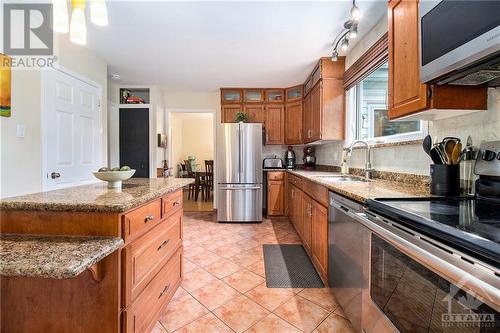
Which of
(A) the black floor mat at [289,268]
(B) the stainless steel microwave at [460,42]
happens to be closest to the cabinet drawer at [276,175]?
(A) the black floor mat at [289,268]

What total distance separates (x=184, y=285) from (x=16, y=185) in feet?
6.08

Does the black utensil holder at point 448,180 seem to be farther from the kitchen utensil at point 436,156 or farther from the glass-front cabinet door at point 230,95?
the glass-front cabinet door at point 230,95

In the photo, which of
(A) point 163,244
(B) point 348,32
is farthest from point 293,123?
(A) point 163,244

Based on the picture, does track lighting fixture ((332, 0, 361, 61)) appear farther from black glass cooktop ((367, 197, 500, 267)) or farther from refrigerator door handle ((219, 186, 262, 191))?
refrigerator door handle ((219, 186, 262, 191))

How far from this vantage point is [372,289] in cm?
124

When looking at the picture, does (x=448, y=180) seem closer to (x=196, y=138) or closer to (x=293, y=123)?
(x=293, y=123)

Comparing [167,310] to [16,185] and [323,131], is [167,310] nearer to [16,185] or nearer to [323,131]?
[16,185]

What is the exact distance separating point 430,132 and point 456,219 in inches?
43.4

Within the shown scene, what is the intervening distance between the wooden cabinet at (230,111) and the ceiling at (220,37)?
69 cm

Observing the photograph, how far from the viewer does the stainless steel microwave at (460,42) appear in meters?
0.90

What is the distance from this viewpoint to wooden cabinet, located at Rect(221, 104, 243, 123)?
474 centimetres

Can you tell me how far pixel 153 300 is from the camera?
150cm

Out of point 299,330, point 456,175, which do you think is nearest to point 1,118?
point 299,330

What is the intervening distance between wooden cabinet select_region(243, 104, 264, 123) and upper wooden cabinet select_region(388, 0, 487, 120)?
319cm
